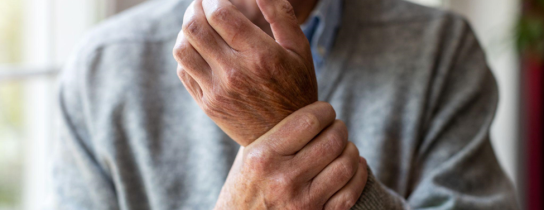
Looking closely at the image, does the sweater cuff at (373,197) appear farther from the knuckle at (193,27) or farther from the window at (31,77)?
the window at (31,77)

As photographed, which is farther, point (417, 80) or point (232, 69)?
point (417, 80)

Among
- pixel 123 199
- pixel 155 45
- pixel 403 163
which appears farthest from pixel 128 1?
pixel 403 163

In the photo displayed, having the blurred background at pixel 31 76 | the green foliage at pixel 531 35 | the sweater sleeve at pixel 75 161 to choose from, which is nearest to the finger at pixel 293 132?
the sweater sleeve at pixel 75 161

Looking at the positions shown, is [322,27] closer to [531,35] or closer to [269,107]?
[269,107]

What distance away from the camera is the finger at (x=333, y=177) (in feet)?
1.62

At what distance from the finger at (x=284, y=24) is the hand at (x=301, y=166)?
71 millimetres

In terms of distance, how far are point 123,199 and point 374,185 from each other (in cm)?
50

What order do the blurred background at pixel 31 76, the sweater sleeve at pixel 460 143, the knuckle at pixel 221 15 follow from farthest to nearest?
the blurred background at pixel 31 76 → the sweater sleeve at pixel 460 143 → the knuckle at pixel 221 15

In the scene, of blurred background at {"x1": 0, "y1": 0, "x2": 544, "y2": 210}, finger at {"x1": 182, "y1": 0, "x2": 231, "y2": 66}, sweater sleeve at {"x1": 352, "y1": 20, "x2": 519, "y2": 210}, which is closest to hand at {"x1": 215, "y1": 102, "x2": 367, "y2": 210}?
finger at {"x1": 182, "y1": 0, "x2": 231, "y2": 66}

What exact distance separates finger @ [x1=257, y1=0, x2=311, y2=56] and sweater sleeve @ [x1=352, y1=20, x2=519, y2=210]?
0.41m

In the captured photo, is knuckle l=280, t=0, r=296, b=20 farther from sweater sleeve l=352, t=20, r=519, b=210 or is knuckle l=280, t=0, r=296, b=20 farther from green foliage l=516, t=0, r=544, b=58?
green foliage l=516, t=0, r=544, b=58

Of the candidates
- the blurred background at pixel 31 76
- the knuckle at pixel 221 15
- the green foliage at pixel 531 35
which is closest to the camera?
the knuckle at pixel 221 15

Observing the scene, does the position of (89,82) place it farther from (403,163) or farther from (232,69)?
(403,163)

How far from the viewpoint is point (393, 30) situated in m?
0.90
